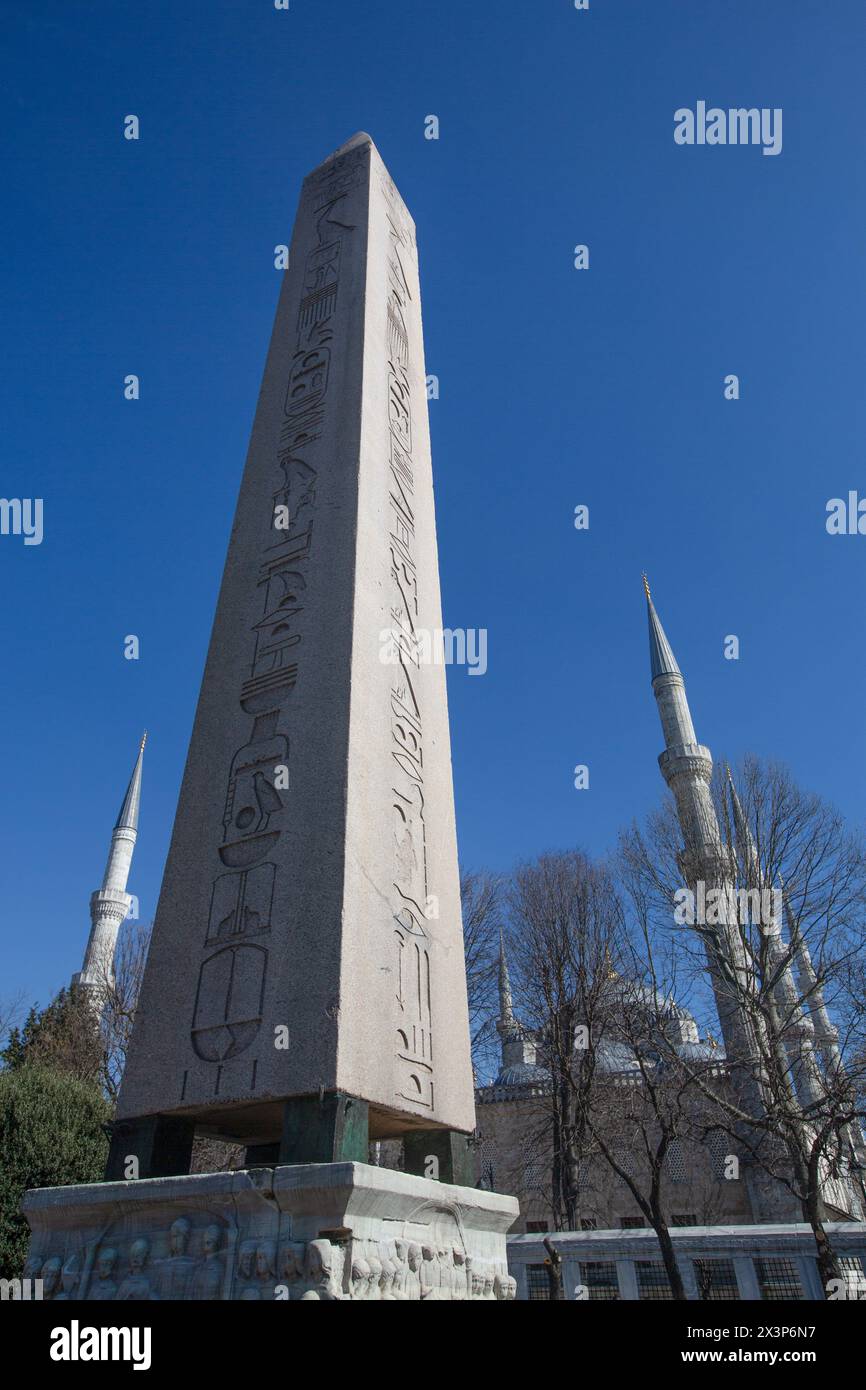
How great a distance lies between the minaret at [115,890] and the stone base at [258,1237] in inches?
1084

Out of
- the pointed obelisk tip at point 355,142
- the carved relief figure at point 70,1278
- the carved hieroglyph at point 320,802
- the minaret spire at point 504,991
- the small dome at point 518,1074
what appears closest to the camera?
the carved relief figure at point 70,1278

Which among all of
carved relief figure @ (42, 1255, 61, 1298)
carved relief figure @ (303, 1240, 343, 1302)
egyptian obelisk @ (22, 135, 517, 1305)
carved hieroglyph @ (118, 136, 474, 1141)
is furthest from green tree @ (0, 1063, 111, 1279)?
carved relief figure @ (303, 1240, 343, 1302)

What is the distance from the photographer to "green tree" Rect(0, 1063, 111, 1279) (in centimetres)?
820

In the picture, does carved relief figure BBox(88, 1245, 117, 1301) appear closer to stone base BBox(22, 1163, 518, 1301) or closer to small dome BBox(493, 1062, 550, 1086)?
stone base BBox(22, 1163, 518, 1301)

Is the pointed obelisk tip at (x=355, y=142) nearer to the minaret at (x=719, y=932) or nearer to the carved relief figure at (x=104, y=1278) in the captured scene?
the carved relief figure at (x=104, y=1278)

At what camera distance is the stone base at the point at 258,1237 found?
8.51ft

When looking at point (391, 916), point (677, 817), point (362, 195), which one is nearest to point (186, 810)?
point (391, 916)

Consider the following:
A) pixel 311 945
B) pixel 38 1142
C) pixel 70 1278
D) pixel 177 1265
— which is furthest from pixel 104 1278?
pixel 38 1142

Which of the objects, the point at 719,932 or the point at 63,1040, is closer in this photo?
the point at 719,932

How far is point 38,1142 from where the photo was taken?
8.75 metres

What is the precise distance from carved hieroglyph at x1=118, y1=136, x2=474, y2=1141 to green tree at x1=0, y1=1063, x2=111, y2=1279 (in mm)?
6186

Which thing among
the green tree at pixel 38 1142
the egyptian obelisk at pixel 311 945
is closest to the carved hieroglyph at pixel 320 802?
the egyptian obelisk at pixel 311 945

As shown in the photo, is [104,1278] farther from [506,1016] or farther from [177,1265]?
[506,1016]

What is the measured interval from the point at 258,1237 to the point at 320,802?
5.30 ft
